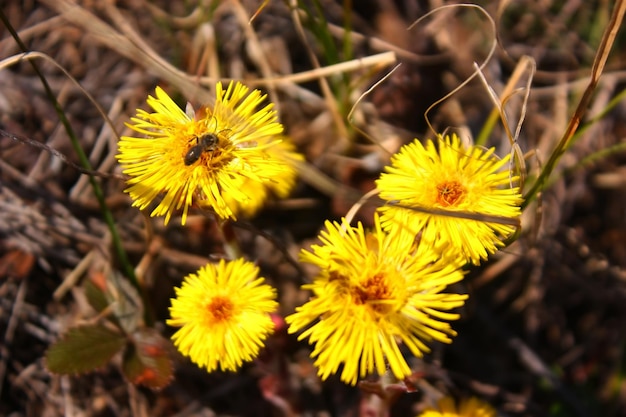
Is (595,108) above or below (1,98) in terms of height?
above

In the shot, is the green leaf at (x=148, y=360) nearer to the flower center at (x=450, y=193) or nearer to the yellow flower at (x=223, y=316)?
the yellow flower at (x=223, y=316)

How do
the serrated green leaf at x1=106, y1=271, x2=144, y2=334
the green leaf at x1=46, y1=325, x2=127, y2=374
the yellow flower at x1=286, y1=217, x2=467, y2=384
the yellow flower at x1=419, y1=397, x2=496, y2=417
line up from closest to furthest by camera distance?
the yellow flower at x1=286, y1=217, x2=467, y2=384
the green leaf at x1=46, y1=325, x2=127, y2=374
the yellow flower at x1=419, y1=397, x2=496, y2=417
the serrated green leaf at x1=106, y1=271, x2=144, y2=334

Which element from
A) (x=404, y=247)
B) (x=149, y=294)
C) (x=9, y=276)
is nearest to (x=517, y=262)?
(x=404, y=247)

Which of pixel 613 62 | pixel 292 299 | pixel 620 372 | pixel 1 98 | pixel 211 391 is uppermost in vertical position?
pixel 613 62

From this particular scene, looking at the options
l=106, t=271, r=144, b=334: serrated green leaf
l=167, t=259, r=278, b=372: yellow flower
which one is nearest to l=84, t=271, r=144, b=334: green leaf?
l=106, t=271, r=144, b=334: serrated green leaf

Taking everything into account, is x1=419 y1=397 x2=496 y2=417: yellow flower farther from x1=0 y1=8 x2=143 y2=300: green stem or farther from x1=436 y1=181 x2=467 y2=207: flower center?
x1=0 y1=8 x2=143 y2=300: green stem

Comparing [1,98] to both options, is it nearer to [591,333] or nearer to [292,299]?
[292,299]
